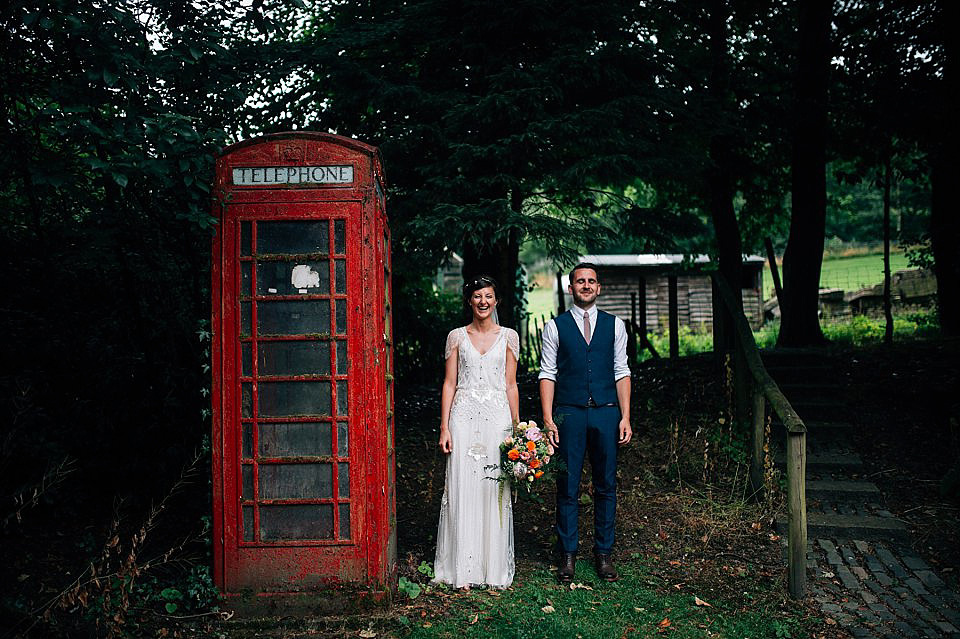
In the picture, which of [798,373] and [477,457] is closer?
[477,457]

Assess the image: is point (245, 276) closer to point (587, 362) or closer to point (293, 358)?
point (293, 358)

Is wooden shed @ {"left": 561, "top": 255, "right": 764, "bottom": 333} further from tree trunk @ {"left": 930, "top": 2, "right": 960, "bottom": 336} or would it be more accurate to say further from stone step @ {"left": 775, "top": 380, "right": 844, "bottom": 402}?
stone step @ {"left": 775, "top": 380, "right": 844, "bottom": 402}

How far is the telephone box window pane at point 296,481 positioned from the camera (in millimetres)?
4660

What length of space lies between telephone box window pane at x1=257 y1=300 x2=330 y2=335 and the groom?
1.61 m

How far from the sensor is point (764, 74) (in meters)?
12.8

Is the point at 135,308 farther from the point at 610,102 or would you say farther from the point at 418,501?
the point at 610,102

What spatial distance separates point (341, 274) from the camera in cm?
463

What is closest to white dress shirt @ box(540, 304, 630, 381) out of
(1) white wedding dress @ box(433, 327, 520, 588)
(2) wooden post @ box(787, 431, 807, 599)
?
(1) white wedding dress @ box(433, 327, 520, 588)

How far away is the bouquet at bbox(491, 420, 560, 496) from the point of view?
16.6 feet

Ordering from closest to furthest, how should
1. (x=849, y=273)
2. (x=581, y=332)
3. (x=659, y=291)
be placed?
1. (x=581, y=332)
2. (x=659, y=291)
3. (x=849, y=273)

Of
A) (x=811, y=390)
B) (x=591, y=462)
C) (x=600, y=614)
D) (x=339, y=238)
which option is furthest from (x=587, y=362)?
(x=811, y=390)

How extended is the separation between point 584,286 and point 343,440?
6.46 feet

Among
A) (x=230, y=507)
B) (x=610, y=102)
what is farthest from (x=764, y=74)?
(x=230, y=507)

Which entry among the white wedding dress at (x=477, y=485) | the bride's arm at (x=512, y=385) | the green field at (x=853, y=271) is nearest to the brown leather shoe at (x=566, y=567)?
the white wedding dress at (x=477, y=485)
